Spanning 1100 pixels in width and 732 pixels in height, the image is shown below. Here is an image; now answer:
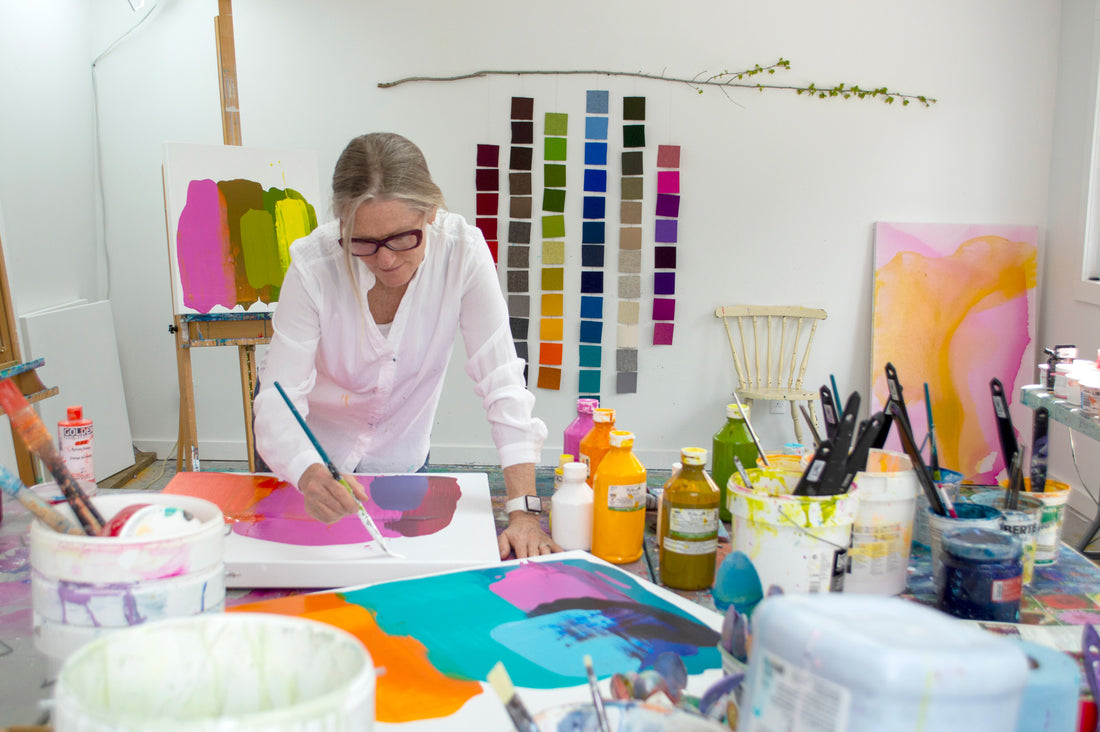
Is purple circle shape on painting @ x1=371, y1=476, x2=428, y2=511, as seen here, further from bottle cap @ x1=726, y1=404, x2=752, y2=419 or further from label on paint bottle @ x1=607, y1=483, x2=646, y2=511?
bottle cap @ x1=726, y1=404, x2=752, y2=419

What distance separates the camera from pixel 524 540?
1.18 metres

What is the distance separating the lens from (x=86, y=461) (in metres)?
1.38

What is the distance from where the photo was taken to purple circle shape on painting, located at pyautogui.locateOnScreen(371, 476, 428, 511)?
1319 millimetres

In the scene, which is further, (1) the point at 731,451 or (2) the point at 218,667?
(1) the point at 731,451

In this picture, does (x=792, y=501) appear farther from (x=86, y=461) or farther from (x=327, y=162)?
(x=327, y=162)

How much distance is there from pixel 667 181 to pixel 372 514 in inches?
107

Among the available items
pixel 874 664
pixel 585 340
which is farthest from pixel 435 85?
pixel 874 664

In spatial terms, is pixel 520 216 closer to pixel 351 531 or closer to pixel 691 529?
pixel 351 531

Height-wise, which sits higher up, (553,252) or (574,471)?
(553,252)

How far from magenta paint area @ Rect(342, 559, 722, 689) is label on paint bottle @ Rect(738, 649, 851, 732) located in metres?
0.36

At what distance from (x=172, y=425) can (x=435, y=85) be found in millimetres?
2005

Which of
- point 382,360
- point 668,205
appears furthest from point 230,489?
point 668,205

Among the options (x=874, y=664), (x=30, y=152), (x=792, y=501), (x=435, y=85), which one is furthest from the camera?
(x=435, y=85)

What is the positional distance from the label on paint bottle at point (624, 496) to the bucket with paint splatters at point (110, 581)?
59cm
